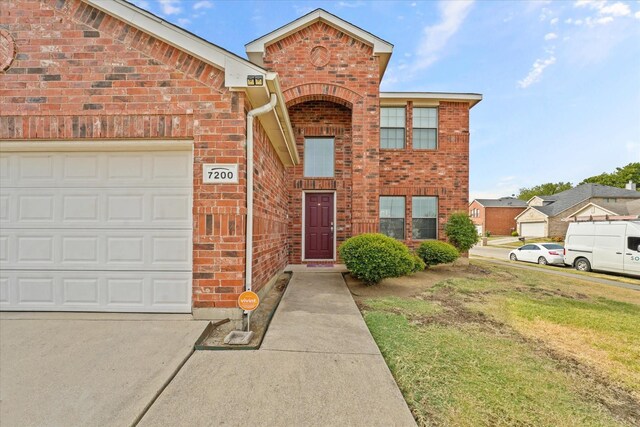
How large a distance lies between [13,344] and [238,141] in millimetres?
3347

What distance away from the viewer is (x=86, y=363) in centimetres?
265

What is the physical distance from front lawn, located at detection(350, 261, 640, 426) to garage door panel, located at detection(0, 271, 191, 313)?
9.36ft

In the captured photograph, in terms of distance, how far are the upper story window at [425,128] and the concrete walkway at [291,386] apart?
7.91 metres

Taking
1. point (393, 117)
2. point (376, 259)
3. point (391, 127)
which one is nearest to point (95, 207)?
point (376, 259)

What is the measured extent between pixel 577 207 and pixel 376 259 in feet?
113

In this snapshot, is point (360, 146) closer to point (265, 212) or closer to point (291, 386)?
point (265, 212)

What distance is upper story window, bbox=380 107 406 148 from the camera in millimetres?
9664

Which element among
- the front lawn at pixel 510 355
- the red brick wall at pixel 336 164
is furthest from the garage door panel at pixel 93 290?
the red brick wall at pixel 336 164

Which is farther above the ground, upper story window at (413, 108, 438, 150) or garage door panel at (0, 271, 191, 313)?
upper story window at (413, 108, 438, 150)

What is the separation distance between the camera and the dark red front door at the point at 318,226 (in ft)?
28.9

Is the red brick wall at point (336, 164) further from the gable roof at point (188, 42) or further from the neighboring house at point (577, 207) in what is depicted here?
the neighboring house at point (577, 207)

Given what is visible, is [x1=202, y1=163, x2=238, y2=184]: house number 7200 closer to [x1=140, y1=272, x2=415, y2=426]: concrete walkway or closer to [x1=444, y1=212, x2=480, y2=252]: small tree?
[x1=140, y1=272, x2=415, y2=426]: concrete walkway

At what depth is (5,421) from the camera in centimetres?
196

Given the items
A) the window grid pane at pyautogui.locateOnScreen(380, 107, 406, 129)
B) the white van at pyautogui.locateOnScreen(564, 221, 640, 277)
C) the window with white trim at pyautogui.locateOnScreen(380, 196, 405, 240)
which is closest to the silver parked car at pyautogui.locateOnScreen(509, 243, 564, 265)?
the white van at pyautogui.locateOnScreen(564, 221, 640, 277)
